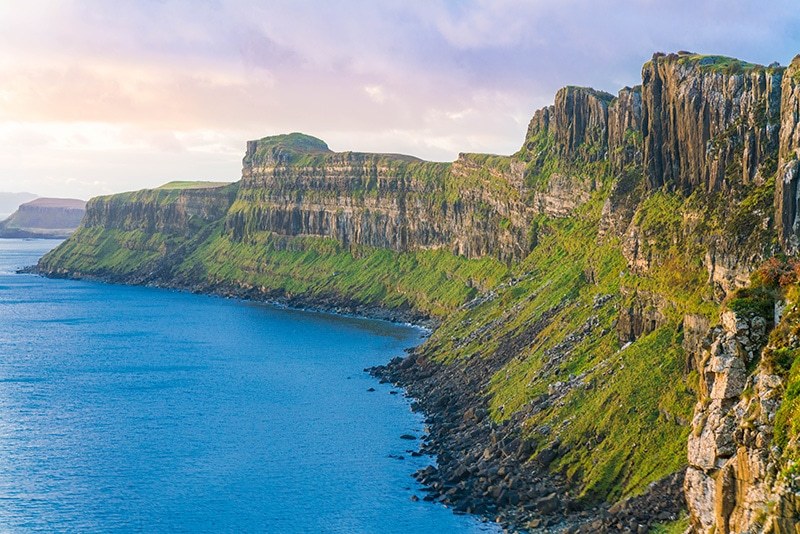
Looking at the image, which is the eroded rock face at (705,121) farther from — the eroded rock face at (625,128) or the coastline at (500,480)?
the coastline at (500,480)

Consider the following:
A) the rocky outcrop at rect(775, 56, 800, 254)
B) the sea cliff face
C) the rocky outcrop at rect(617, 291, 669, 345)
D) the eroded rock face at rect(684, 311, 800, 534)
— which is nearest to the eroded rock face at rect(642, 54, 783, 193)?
the sea cliff face

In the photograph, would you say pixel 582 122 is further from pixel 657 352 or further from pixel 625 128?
pixel 657 352

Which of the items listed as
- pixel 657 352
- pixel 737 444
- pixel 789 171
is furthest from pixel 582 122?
pixel 737 444

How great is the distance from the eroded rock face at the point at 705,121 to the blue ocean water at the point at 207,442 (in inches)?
1771

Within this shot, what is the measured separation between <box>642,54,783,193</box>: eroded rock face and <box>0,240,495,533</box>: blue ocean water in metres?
45.0

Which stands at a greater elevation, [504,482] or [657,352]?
[657,352]

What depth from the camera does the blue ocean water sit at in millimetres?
84562

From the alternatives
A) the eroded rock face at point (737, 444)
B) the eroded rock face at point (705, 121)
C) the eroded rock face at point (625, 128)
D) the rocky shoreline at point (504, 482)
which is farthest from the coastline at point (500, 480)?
the eroded rock face at point (625, 128)

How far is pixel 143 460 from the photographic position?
10138 cm

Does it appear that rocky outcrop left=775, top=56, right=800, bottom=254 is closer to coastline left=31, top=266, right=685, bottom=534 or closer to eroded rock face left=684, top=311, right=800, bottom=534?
eroded rock face left=684, top=311, right=800, bottom=534

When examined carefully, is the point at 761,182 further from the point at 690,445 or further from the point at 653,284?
the point at 690,445

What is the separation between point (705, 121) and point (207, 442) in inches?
2723

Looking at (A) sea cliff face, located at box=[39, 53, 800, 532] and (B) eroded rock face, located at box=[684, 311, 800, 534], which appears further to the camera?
(A) sea cliff face, located at box=[39, 53, 800, 532]

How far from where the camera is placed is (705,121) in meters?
105
